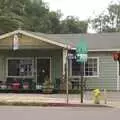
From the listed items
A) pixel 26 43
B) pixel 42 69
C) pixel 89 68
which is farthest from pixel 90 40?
pixel 26 43

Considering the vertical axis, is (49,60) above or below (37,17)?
below

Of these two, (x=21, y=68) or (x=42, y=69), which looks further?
(x=21, y=68)

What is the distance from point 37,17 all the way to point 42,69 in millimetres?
36496

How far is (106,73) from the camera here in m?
36.9

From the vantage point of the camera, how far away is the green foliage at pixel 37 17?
6825 centimetres

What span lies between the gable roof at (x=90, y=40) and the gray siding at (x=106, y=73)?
0.58 meters

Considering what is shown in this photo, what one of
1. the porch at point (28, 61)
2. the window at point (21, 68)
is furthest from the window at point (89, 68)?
the window at point (21, 68)

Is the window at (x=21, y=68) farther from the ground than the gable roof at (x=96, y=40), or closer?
closer

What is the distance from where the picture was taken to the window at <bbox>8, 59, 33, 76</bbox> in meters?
38.4

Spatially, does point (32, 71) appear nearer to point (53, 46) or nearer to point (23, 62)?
point (23, 62)

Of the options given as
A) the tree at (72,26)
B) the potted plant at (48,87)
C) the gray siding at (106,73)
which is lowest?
the potted plant at (48,87)

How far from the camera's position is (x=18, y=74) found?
3844 cm

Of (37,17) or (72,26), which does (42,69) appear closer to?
(37,17)

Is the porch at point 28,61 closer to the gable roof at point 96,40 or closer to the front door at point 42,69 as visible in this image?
the front door at point 42,69
